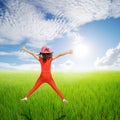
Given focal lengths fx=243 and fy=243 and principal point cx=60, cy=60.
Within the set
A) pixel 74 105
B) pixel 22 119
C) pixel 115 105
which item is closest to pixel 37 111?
pixel 22 119

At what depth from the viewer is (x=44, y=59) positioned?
5520 mm

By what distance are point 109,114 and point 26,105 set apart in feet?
5.41

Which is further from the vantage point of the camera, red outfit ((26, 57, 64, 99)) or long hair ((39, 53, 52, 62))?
long hair ((39, 53, 52, 62))

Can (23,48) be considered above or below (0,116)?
above

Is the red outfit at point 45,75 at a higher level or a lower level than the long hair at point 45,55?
lower

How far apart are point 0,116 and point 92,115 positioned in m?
1.65

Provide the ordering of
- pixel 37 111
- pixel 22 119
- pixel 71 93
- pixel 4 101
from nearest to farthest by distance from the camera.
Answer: pixel 22 119
pixel 37 111
pixel 4 101
pixel 71 93

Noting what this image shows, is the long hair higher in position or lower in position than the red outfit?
higher

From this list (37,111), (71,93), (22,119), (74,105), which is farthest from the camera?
(71,93)

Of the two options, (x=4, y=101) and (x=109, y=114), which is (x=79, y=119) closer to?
(x=109, y=114)

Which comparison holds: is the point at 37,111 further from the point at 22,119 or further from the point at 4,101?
the point at 4,101

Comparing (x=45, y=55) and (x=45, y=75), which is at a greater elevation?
(x=45, y=55)

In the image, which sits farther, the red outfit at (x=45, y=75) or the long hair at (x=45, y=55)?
the long hair at (x=45, y=55)

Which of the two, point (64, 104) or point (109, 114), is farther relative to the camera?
point (64, 104)
